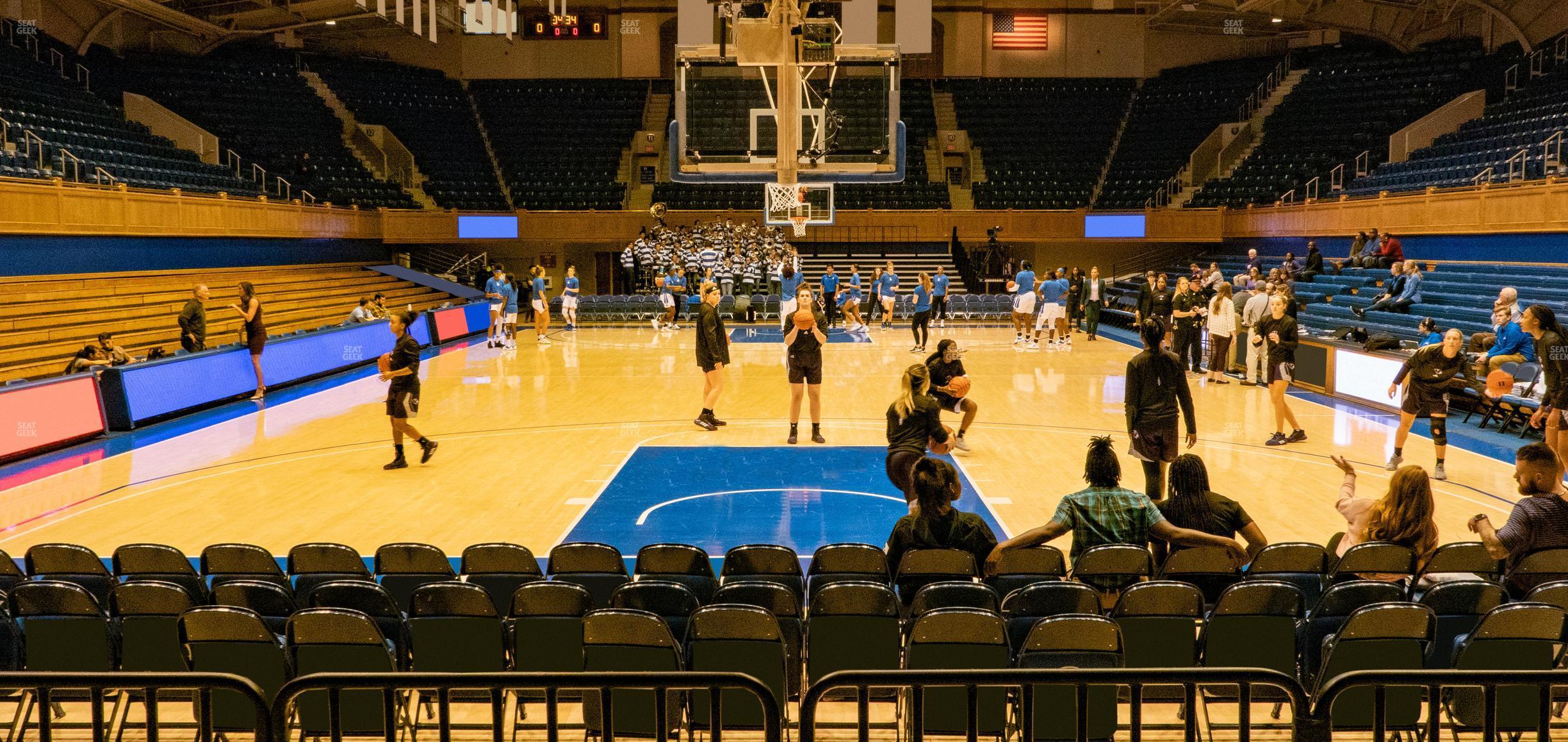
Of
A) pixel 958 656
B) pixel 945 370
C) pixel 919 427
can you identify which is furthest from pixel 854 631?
pixel 945 370

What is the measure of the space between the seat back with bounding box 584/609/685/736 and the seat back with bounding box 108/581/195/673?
1.81 m

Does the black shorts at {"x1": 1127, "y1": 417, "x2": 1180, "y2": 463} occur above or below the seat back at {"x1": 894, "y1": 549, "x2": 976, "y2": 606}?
above

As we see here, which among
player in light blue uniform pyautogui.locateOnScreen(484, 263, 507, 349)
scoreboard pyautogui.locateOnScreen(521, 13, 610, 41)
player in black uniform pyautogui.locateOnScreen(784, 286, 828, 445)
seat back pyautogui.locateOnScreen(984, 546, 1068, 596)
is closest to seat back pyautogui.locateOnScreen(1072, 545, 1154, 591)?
seat back pyautogui.locateOnScreen(984, 546, 1068, 596)

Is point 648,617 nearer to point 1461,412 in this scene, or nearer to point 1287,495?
point 1287,495

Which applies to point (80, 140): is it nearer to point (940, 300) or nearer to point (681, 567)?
point (940, 300)

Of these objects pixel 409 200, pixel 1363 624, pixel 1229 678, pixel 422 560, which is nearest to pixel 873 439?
pixel 422 560

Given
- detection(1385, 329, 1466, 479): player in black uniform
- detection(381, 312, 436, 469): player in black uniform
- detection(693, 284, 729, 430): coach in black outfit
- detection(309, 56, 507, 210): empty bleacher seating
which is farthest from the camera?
detection(309, 56, 507, 210): empty bleacher seating

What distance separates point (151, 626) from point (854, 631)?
292 cm

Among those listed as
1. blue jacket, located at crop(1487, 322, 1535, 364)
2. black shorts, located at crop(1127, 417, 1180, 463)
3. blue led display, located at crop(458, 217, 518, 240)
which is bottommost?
black shorts, located at crop(1127, 417, 1180, 463)

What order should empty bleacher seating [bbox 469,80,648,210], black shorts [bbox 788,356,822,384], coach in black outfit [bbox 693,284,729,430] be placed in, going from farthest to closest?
empty bleacher seating [bbox 469,80,648,210] → coach in black outfit [bbox 693,284,729,430] → black shorts [bbox 788,356,822,384]

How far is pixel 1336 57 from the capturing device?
3200cm

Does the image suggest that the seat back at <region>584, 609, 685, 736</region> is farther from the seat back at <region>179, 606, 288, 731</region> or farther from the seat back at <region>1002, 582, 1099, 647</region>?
the seat back at <region>1002, 582, 1099, 647</region>

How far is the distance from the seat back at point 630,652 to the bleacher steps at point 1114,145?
30861mm

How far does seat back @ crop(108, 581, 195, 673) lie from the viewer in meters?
4.66
